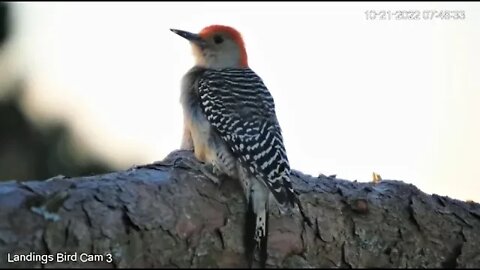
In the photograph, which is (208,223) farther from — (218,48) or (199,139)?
(218,48)

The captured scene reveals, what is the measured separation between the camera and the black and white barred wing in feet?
14.9

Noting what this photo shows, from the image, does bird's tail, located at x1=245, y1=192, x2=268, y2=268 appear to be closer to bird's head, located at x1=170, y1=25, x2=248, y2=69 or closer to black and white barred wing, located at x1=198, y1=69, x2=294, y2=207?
black and white barred wing, located at x1=198, y1=69, x2=294, y2=207

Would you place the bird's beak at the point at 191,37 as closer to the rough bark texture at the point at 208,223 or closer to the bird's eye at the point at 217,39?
the bird's eye at the point at 217,39

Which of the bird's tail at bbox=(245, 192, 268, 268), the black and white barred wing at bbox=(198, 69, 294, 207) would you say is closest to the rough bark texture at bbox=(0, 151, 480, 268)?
the bird's tail at bbox=(245, 192, 268, 268)

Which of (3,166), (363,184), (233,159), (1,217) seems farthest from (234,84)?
(3,166)

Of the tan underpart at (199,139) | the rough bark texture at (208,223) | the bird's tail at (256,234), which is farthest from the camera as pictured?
the tan underpart at (199,139)

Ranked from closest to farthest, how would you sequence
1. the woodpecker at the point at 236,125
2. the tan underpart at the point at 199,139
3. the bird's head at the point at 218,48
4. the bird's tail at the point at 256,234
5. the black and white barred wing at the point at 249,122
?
the bird's tail at the point at 256,234, the woodpecker at the point at 236,125, the black and white barred wing at the point at 249,122, the tan underpart at the point at 199,139, the bird's head at the point at 218,48

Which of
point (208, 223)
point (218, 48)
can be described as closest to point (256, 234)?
point (208, 223)

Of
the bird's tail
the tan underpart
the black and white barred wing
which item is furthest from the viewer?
the tan underpart

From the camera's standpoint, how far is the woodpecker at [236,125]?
4.34 metres

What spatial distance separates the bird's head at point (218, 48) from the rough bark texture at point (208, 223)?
1293 mm

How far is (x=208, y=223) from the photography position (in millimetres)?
4051

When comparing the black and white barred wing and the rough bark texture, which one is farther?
the black and white barred wing

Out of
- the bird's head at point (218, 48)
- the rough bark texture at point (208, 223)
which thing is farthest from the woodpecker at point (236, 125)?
the rough bark texture at point (208, 223)
